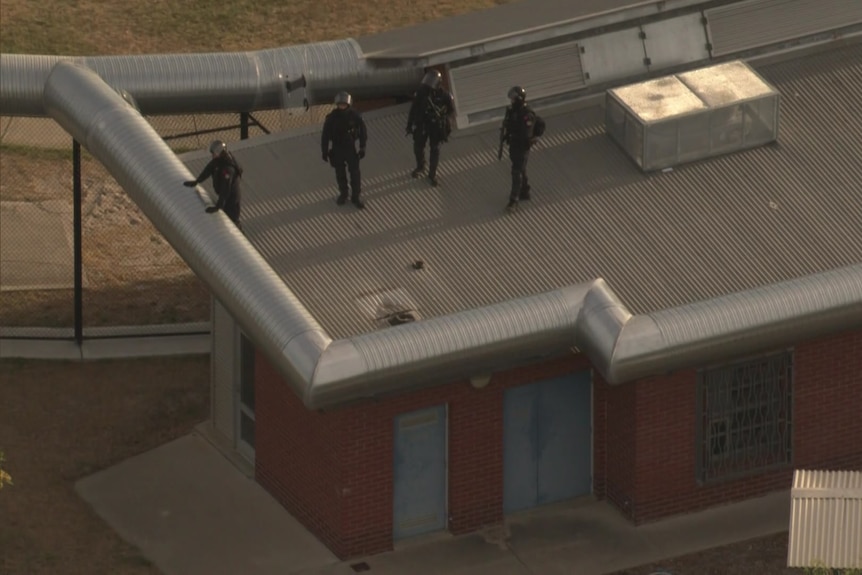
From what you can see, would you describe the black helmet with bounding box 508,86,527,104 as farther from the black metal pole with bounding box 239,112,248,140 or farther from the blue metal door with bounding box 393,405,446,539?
the black metal pole with bounding box 239,112,248,140

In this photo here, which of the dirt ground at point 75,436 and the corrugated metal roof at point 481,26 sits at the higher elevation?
the corrugated metal roof at point 481,26

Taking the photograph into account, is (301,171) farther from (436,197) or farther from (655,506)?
(655,506)

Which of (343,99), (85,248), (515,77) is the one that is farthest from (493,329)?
(85,248)

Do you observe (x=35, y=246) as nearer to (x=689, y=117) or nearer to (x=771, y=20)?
(x=689, y=117)

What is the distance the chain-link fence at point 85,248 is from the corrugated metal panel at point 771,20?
22.4ft

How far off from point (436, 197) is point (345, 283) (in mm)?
2593

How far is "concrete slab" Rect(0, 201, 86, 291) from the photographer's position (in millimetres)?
46719

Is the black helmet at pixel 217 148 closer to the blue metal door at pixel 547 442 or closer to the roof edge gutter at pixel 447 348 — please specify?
the roof edge gutter at pixel 447 348

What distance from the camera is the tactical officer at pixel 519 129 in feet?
127

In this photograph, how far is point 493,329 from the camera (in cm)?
3619

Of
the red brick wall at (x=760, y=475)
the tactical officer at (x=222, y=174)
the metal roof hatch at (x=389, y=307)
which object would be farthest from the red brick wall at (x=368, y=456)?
the tactical officer at (x=222, y=174)

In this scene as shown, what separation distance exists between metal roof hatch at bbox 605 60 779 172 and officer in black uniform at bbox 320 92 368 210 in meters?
4.23

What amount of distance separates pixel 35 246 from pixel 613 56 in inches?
464

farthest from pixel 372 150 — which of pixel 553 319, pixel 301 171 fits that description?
pixel 553 319
